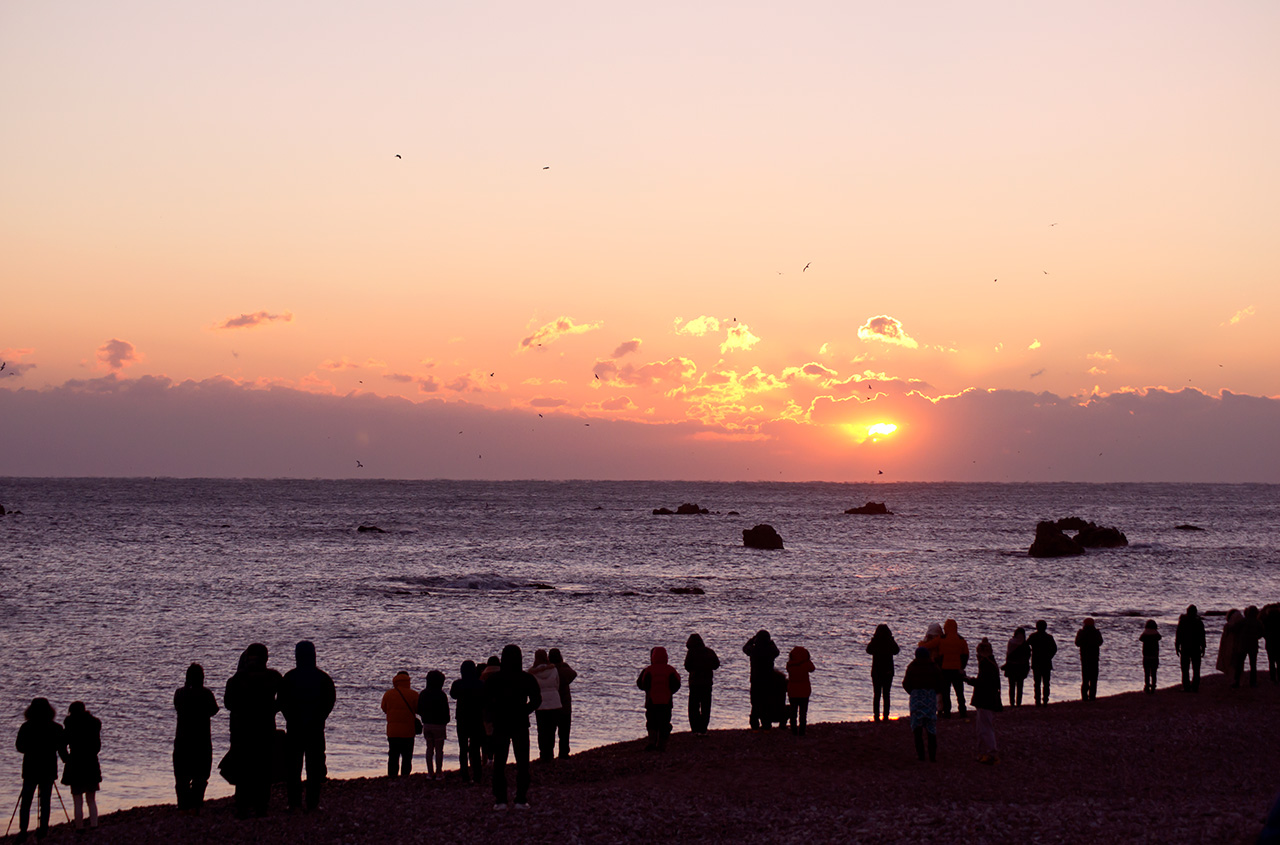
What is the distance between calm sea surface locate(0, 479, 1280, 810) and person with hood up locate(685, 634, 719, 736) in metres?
2.65

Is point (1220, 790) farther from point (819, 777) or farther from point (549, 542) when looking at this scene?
point (549, 542)

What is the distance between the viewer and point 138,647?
96.2ft

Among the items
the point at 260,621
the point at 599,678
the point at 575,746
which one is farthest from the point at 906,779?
the point at 260,621

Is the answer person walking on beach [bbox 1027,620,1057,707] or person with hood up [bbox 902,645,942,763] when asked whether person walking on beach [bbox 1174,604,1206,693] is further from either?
person with hood up [bbox 902,645,942,763]

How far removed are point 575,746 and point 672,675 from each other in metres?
3.51

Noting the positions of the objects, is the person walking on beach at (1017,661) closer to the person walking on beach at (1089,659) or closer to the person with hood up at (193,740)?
the person walking on beach at (1089,659)

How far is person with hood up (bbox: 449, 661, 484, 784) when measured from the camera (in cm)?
1362

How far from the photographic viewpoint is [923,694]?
581 inches

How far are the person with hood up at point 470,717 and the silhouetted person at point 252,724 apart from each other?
239cm

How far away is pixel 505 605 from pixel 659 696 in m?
27.4

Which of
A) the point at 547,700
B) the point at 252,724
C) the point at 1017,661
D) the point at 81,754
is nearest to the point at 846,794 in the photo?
the point at 547,700

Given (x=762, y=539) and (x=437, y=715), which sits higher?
(x=437, y=715)

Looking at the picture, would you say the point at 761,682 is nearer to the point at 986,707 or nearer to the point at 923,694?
the point at 923,694

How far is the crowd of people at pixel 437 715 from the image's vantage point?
11.9 metres
